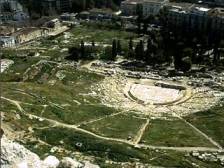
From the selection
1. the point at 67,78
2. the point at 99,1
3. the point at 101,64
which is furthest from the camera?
the point at 99,1

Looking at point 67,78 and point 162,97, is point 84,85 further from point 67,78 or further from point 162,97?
point 162,97

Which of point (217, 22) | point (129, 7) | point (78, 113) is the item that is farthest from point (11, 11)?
point (78, 113)

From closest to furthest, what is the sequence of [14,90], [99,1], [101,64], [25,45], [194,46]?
[14,90] < [101,64] < [194,46] < [25,45] < [99,1]

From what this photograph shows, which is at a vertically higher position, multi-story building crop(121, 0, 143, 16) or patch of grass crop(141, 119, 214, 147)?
multi-story building crop(121, 0, 143, 16)

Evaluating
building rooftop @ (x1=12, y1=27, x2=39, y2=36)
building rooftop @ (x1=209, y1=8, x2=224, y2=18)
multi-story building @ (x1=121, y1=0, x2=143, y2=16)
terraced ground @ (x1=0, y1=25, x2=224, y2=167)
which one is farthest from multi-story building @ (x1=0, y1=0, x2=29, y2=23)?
building rooftop @ (x1=209, y1=8, x2=224, y2=18)

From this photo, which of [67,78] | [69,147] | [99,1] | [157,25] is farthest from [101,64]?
[99,1]

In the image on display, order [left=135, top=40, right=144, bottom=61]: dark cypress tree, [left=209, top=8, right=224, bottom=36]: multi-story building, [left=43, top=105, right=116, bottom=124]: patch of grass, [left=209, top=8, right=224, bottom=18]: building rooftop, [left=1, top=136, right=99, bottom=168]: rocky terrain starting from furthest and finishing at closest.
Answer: [left=209, top=8, right=224, bottom=18]: building rooftop → [left=209, top=8, right=224, bottom=36]: multi-story building → [left=135, top=40, right=144, bottom=61]: dark cypress tree → [left=43, top=105, right=116, bottom=124]: patch of grass → [left=1, top=136, right=99, bottom=168]: rocky terrain

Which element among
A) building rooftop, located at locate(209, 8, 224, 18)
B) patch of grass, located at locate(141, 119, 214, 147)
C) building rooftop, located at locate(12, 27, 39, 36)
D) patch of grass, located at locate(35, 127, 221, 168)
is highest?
building rooftop, located at locate(209, 8, 224, 18)

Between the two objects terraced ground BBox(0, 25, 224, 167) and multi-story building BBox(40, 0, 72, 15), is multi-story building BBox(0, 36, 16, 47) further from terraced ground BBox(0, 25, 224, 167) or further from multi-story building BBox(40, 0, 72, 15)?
multi-story building BBox(40, 0, 72, 15)
